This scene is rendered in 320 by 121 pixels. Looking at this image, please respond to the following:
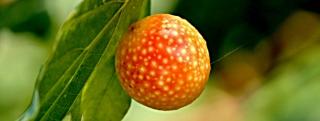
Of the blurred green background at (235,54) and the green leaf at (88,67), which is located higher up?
the green leaf at (88,67)

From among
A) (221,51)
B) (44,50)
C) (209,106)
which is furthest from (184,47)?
(44,50)

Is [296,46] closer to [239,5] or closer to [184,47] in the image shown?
[239,5]

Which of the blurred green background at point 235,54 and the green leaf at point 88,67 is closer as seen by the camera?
the green leaf at point 88,67

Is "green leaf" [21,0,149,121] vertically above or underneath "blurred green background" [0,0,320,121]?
above

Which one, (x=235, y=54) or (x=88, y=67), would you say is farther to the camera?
(x=235, y=54)
